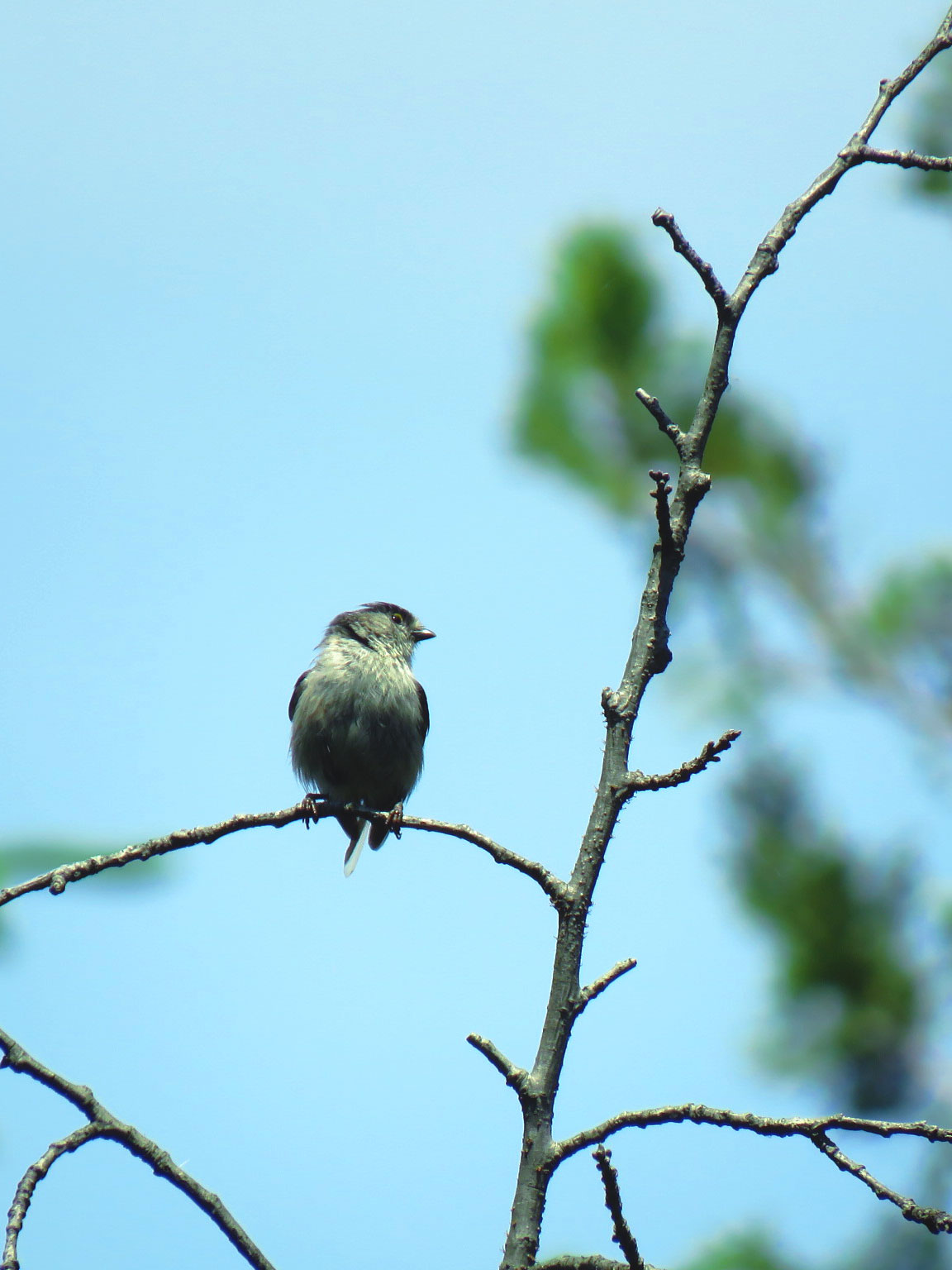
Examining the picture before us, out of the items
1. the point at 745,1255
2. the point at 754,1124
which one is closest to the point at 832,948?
the point at 745,1255

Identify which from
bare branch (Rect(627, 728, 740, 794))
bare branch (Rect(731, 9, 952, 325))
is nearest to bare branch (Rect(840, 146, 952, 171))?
bare branch (Rect(731, 9, 952, 325))

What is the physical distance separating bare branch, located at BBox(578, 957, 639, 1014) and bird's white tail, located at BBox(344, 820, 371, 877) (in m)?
4.02

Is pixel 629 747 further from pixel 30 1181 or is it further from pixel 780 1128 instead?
pixel 30 1181

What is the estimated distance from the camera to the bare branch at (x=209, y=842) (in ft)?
7.21

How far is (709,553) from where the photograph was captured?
834 centimetres

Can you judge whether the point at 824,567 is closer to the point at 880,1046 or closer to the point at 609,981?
the point at 880,1046

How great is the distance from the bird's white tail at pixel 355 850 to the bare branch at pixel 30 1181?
13.6 ft

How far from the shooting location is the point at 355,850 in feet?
20.6

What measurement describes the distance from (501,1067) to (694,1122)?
0.36m

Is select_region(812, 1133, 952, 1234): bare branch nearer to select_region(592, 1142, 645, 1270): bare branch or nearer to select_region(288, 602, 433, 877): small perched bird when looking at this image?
select_region(592, 1142, 645, 1270): bare branch

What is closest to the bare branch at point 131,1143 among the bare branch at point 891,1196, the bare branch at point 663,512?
the bare branch at point 891,1196

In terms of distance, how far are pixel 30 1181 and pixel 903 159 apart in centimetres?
256

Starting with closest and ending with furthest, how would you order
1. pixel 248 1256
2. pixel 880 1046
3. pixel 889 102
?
1. pixel 248 1256
2. pixel 889 102
3. pixel 880 1046

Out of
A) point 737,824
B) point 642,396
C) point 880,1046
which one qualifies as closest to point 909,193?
point 737,824
